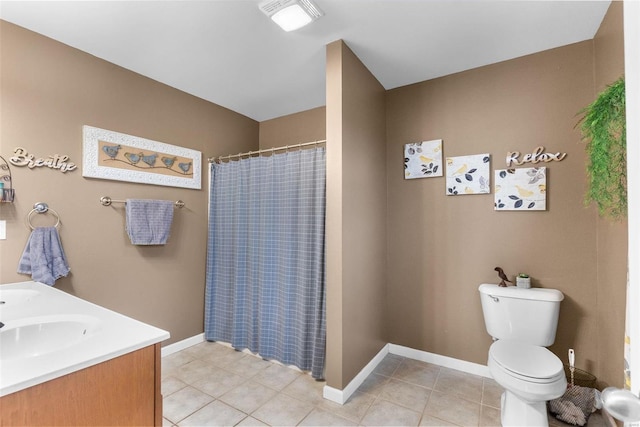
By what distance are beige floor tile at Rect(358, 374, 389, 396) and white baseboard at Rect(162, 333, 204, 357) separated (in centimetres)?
165

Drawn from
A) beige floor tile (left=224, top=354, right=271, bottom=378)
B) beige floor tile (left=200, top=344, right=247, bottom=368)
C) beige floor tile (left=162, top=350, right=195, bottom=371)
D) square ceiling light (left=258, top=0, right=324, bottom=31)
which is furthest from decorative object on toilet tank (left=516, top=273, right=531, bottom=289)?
beige floor tile (left=162, top=350, right=195, bottom=371)

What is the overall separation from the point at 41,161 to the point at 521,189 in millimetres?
3333

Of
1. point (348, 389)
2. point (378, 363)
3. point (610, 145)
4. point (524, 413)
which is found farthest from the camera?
point (378, 363)

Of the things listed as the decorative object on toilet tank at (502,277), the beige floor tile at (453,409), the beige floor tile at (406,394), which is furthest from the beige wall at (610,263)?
the beige floor tile at (406,394)

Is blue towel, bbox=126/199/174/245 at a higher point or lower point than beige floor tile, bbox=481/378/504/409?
higher

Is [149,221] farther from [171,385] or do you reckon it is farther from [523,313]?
[523,313]

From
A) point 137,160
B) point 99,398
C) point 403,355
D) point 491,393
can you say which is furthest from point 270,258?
point 491,393

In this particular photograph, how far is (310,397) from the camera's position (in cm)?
201

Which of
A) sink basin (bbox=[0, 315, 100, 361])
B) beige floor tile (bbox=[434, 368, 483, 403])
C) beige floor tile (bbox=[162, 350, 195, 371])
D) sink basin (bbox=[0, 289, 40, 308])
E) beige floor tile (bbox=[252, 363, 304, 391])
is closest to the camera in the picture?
sink basin (bbox=[0, 315, 100, 361])

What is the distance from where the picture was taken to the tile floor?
70.1 inches

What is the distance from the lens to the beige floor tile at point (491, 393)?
1.93 metres

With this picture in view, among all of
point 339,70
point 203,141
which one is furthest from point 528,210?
point 203,141

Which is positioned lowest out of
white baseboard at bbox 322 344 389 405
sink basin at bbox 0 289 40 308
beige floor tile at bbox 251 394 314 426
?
beige floor tile at bbox 251 394 314 426

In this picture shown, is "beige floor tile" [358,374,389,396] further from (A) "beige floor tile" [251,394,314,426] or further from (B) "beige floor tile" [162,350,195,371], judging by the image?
(B) "beige floor tile" [162,350,195,371]
